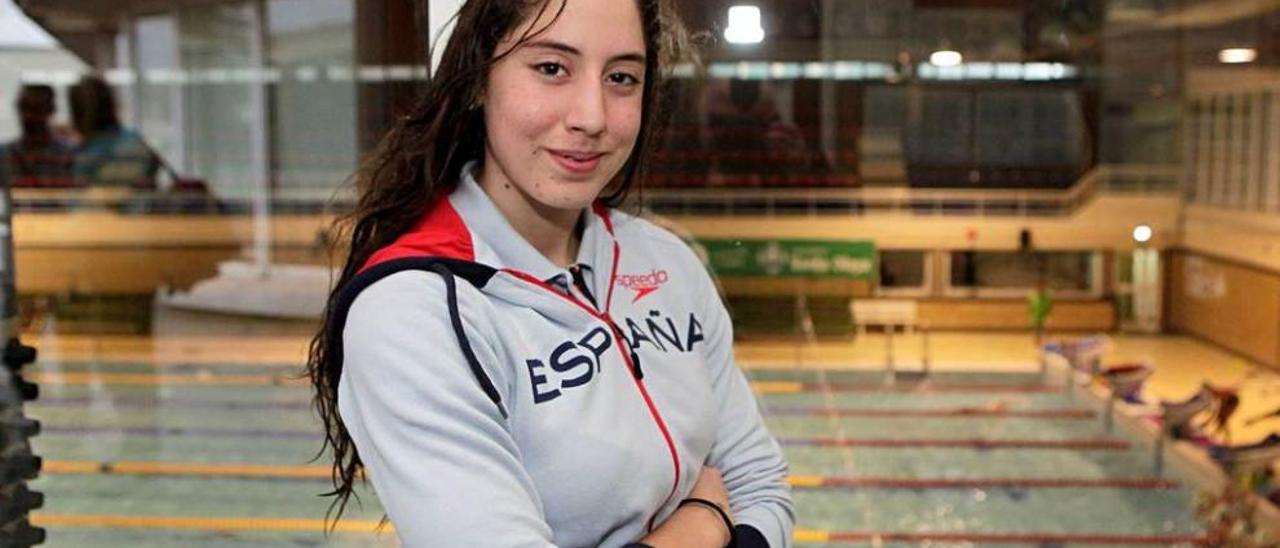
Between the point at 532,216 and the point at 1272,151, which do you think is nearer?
the point at 532,216

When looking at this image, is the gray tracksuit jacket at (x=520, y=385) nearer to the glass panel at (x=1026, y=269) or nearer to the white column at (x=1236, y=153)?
the glass panel at (x=1026, y=269)

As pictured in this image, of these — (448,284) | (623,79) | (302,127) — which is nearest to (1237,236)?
(302,127)

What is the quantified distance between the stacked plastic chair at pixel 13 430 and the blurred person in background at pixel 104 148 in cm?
533

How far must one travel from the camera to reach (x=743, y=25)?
1.24m

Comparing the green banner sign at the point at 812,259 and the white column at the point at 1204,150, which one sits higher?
the white column at the point at 1204,150

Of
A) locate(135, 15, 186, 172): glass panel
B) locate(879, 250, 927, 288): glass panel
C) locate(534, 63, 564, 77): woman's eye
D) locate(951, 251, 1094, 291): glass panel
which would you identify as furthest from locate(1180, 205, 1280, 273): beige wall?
locate(135, 15, 186, 172): glass panel

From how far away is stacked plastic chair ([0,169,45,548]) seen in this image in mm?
1413

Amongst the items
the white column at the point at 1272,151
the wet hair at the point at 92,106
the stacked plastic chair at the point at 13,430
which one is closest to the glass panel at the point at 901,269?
the white column at the point at 1272,151

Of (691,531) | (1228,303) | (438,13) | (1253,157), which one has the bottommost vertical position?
(1228,303)

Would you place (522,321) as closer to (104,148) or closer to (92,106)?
(92,106)

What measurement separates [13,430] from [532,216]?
0.98 metres

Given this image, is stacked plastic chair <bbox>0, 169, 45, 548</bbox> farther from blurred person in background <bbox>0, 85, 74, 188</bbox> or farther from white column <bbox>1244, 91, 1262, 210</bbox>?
white column <bbox>1244, 91, 1262, 210</bbox>

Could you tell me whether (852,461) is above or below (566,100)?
below

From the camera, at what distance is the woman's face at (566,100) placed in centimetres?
75
